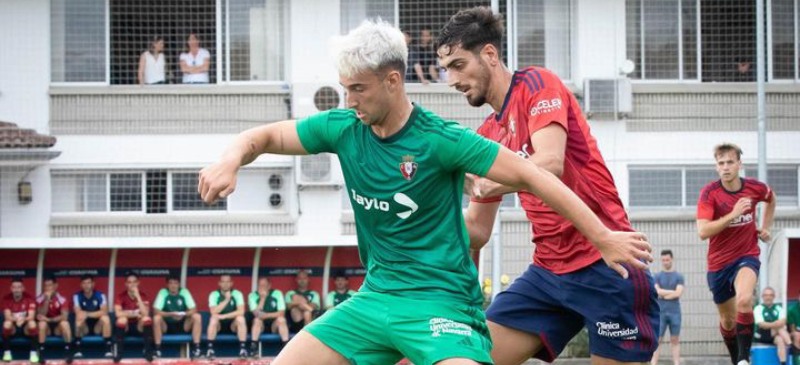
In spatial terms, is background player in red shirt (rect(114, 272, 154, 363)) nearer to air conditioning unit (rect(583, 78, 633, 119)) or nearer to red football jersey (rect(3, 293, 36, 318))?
red football jersey (rect(3, 293, 36, 318))

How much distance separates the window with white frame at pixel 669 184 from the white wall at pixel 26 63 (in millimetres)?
10044

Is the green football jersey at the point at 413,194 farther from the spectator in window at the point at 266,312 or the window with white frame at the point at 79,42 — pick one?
the window with white frame at the point at 79,42

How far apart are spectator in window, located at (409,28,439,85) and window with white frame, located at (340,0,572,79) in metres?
0.14

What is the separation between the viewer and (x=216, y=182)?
5.41 m

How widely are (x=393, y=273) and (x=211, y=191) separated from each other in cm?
103

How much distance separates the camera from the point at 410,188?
5.87 metres

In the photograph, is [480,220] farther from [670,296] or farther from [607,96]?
[607,96]

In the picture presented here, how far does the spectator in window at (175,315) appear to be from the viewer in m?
19.9

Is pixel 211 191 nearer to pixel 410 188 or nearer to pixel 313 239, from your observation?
pixel 410 188

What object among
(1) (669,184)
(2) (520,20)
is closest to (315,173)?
(2) (520,20)

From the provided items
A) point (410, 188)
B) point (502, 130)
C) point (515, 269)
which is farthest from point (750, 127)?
point (410, 188)

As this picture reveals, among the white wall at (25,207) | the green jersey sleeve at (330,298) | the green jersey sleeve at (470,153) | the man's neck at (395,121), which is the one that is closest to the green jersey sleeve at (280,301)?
the green jersey sleeve at (330,298)

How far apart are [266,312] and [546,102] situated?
13729 millimetres

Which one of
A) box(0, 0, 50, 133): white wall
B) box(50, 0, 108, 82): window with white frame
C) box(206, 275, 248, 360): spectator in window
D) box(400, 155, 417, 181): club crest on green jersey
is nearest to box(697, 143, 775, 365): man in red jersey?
box(400, 155, 417, 181): club crest on green jersey
